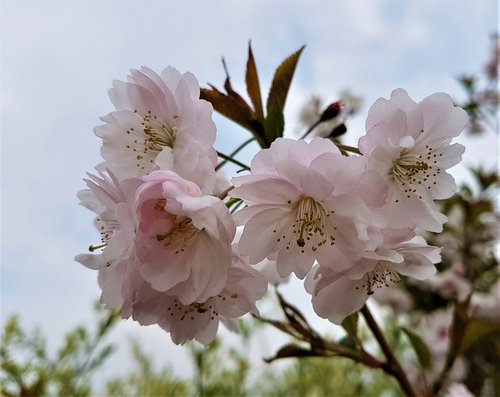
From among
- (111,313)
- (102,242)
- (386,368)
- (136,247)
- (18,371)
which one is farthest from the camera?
(111,313)

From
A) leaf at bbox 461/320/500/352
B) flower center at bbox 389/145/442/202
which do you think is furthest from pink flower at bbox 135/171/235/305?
leaf at bbox 461/320/500/352

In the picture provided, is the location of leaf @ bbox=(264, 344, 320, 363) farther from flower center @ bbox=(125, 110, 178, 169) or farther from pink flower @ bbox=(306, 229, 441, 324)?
flower center @ bbox=(125, 110, 178, 169)

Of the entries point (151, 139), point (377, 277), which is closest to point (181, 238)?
point (151, 139)

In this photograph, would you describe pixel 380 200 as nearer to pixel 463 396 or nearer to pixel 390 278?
pixel 390 278

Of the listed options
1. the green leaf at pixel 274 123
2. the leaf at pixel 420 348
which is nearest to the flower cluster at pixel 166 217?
the green leaf at pixel 274 123

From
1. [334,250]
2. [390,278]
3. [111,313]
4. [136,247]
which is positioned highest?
[136,247]

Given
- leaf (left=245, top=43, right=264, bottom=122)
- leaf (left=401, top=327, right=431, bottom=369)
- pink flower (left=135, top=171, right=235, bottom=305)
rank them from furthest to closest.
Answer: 1. leaf (left=401, top=327, right=431, bottom=369)
2. leaf (left=245, top=43, right=264, bottom=122)
3. pink flower (left=135, top=171, right=235, bottom=305)

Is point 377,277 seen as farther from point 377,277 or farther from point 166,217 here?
point 166,217

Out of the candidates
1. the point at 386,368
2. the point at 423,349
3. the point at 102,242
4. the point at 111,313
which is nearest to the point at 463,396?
the point at 423,349
